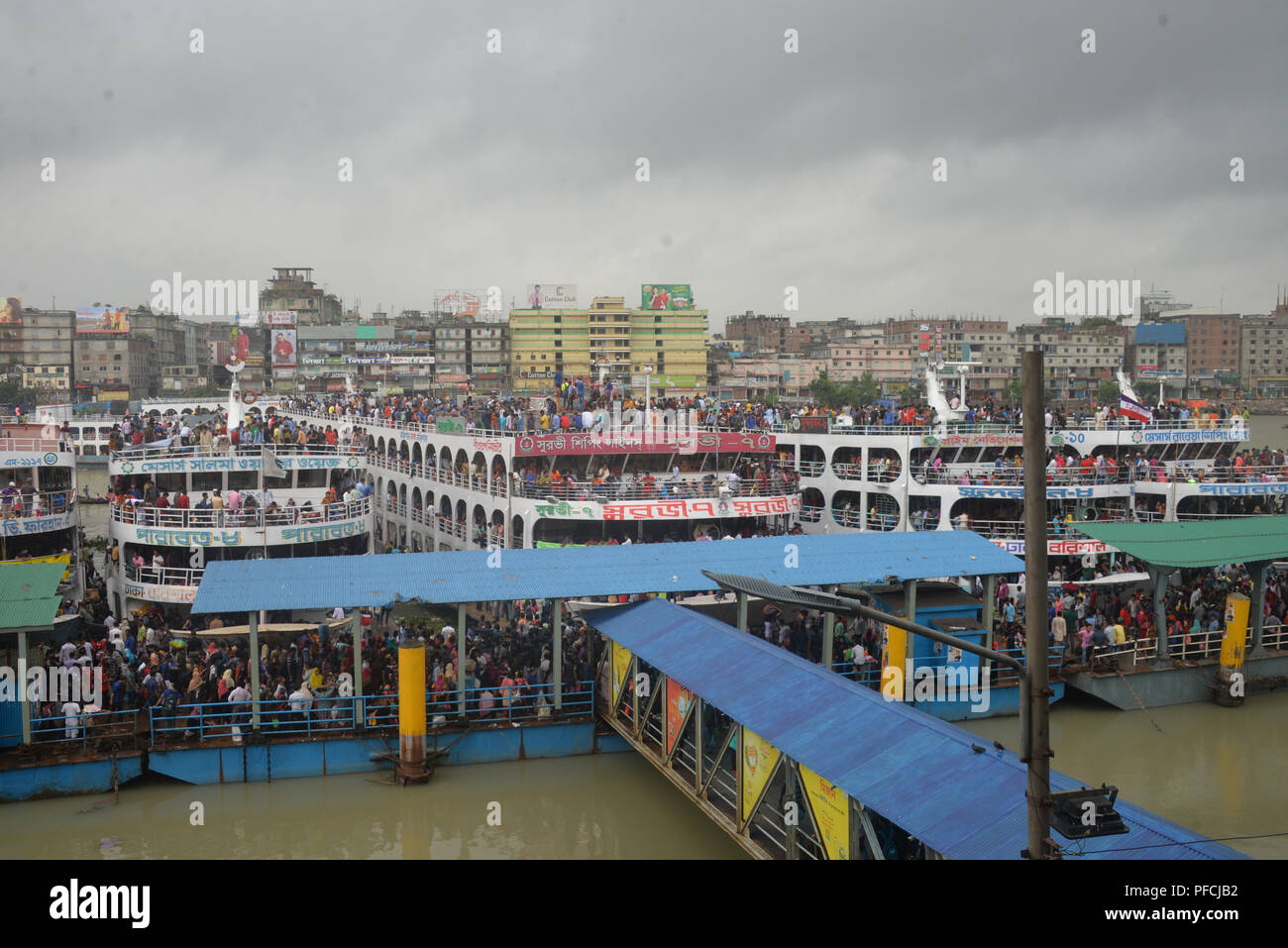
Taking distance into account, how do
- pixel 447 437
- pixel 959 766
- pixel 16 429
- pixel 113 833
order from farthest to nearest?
pixel 447 437 → pixel 16 429 → pixel 113 833 → pixel 959 766

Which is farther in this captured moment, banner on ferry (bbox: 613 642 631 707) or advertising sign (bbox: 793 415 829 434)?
advertising sign (bbox: 793 415 829 434)

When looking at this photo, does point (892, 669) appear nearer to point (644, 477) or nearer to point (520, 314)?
point (644, 477)

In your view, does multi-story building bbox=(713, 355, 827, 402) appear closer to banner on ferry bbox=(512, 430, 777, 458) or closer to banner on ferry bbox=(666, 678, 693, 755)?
banner on ferry bbox=(512, 430, 777, 458)

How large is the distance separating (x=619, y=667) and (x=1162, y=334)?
127 m

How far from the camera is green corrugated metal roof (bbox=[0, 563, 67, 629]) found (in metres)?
14.9

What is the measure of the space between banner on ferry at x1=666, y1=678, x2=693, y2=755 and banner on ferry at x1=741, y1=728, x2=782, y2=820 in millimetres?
1951

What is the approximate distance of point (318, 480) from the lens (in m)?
26.8

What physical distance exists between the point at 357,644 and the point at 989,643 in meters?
11.7

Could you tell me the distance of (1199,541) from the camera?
2081cm

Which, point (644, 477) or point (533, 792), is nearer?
point (533, 792)

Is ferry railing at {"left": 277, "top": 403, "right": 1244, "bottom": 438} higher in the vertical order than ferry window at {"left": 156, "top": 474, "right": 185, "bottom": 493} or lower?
higher

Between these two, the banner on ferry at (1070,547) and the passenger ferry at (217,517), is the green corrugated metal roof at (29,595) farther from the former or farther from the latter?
the banner on ferry at (1070,547)

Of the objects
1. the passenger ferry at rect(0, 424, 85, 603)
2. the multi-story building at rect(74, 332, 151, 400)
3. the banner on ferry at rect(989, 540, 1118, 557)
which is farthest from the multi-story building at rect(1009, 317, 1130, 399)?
the passenger ferry at rect(0, 424, 85, 603)

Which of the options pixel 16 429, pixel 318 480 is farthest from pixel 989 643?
pixel 16 429
